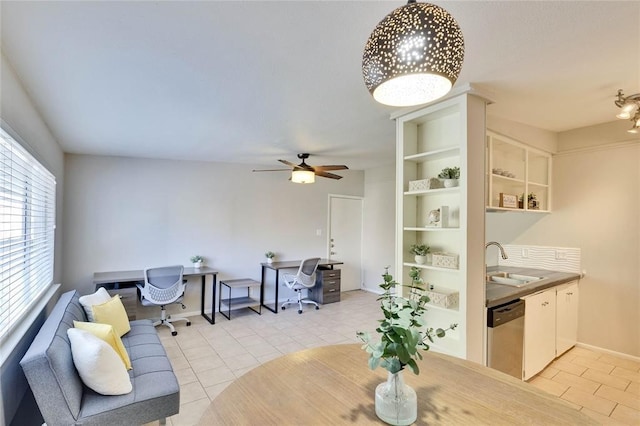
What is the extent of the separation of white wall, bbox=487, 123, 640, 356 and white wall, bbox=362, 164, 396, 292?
271 cm

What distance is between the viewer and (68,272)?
4.25 m

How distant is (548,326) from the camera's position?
301 centimetres

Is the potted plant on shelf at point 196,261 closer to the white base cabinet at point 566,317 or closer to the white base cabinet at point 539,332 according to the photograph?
the white base cabinet at point 539,332

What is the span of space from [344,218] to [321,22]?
206 inches

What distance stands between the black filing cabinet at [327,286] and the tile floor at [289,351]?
0.37m

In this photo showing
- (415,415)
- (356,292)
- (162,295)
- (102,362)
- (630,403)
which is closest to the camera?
(415,415)

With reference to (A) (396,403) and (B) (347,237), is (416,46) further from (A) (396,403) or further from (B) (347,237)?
(B) (347,237)

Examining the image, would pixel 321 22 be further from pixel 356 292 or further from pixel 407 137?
pixel 356 292

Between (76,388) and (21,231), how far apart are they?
1.29 m

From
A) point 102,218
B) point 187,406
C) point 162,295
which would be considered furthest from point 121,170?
point 187,406

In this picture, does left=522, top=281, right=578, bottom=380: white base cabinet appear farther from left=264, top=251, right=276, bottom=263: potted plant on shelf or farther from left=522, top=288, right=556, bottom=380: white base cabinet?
left=264, top=251, right=276, bottom=263: potted plant on shelf

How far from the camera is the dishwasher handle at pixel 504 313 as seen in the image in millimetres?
2360

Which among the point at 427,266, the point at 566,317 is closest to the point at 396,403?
the point at 427,266

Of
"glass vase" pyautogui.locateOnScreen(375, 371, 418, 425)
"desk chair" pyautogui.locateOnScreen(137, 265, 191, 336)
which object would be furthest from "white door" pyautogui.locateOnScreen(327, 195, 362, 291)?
"glass vase" pyautogui.locateOnScreen(375, 371, 418, 425)
